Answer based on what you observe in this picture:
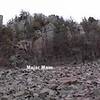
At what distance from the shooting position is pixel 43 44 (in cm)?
4000

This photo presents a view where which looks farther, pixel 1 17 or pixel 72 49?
pixel 1 17

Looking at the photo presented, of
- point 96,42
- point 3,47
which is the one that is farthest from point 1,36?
point 96,42

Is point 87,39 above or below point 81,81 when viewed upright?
above

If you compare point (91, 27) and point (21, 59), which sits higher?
point (91, 27)

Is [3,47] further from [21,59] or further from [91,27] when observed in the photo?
[91,27]

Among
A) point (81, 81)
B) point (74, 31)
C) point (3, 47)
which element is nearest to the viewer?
point (81, 81)

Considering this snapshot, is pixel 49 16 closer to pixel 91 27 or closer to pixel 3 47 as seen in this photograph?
pixel 91 27

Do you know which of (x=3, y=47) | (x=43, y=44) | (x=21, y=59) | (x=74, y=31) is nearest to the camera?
(x=21, y=59)

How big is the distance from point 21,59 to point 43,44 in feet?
20.4

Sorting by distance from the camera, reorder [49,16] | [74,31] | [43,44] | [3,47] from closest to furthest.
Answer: [3,47] → [43,44] → [74,31] → [49,16]

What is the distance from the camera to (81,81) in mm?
11562

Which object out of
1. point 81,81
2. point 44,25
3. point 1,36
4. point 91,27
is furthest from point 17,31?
point 81,81

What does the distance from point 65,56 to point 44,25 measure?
33.9 ft

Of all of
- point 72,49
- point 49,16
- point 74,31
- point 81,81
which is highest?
Result: point 49,16
